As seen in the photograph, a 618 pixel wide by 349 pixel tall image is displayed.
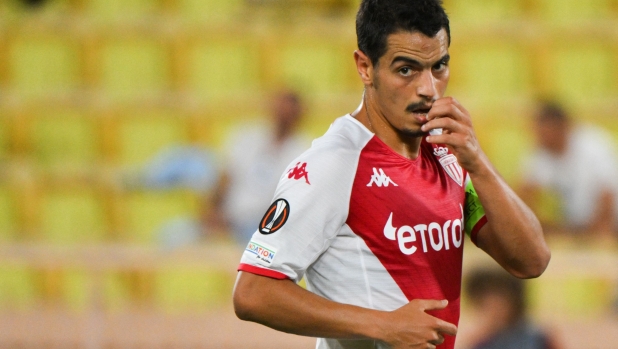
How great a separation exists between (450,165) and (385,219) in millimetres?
305

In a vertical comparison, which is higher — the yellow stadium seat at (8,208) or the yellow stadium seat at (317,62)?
the yellow stadium seat at (317,62)

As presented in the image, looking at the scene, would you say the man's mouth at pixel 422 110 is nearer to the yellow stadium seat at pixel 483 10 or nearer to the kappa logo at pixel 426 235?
the kappa logo at pixel 426 235

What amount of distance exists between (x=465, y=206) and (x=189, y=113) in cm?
404

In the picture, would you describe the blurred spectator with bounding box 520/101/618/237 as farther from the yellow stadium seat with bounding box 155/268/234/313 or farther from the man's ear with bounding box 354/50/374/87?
the man's ear with bounding box 354/50/374/87

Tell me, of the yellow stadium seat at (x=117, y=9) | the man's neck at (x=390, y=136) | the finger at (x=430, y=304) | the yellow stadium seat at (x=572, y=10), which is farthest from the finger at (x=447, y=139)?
the yellow stadium seat at (x=117, y=9)

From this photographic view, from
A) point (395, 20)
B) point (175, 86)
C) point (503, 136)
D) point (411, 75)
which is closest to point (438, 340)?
point (411, 75)

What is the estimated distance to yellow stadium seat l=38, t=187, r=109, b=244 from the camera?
594 centimetres

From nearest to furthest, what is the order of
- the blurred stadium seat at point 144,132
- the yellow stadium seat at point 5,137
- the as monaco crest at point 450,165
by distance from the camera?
the as monaco crest at point 450,165, the blurred stadium seat at point 144,132, the yellow stadium seat at point 5,137

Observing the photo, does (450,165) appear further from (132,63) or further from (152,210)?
(132,63)

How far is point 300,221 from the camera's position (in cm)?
192

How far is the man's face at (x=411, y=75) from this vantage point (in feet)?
6.47

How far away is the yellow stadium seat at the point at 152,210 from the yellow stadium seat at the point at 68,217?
8.8 inches

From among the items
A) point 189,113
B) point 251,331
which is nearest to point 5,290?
point 189,113

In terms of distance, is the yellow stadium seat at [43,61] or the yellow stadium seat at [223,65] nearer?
the yellow stadium seat at [223,65]
